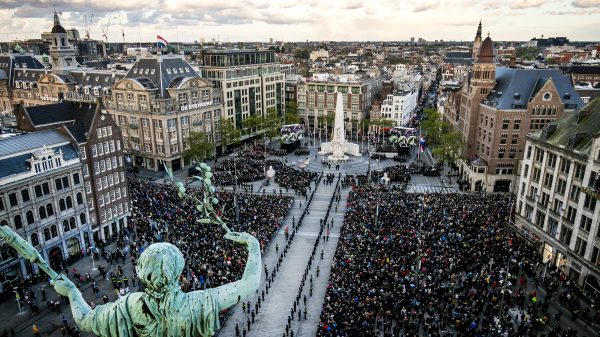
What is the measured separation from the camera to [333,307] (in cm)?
3659

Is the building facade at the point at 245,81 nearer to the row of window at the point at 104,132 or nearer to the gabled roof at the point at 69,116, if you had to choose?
the gabled roof at the point at 69,116

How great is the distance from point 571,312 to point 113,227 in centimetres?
5504

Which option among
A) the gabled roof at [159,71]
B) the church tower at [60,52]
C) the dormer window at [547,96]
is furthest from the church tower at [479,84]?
the church tower at [60,52]

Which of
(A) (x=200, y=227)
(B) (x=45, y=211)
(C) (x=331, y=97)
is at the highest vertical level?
(C) (x=331, y=97)

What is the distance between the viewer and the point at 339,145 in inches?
3981

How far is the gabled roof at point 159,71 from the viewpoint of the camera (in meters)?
90.9

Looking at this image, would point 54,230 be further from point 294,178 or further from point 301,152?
point 301,152

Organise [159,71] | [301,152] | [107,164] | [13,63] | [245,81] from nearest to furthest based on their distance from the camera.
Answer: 1. [107,164]
2. [159,71]
3. [301,152]
4. [245,81]
5. [13,63]

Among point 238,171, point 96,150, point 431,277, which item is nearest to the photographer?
point 431,277

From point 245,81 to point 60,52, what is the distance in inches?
1852

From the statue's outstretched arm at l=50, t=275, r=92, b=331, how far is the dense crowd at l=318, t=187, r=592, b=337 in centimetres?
2980

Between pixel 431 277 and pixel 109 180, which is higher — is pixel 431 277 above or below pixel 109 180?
below

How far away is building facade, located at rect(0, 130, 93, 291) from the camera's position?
4534cm

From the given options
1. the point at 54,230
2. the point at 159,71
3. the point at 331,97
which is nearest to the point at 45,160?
the point at 54,230
